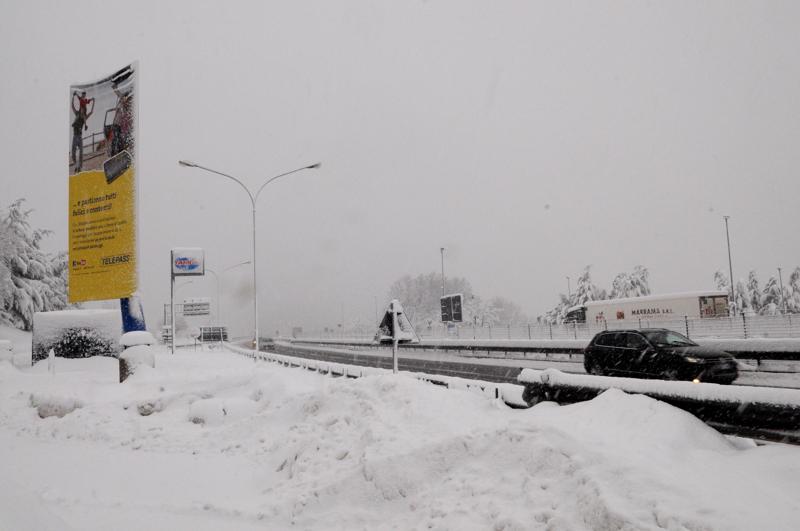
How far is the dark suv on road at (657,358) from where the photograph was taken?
12.9 m

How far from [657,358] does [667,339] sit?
2.68ft

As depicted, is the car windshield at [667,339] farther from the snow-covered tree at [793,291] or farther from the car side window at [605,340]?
the snow-covered tree at [793,291]

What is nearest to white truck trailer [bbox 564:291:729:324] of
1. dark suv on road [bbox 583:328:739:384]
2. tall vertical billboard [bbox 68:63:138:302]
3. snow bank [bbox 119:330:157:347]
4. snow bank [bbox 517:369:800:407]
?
dark suv on road [bbox 583:328:739:384]

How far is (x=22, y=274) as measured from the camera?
163 feet

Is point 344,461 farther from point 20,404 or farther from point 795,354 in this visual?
point 795,354

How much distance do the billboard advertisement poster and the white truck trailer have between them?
110 ft

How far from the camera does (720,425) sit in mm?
5633

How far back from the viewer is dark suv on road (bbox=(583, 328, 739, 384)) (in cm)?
1288

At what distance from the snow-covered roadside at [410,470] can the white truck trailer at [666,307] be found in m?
32.4

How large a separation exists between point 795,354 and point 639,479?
55.3 ft

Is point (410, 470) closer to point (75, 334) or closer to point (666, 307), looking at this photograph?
point (75, 334)

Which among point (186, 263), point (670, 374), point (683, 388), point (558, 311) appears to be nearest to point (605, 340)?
point (670, 374)

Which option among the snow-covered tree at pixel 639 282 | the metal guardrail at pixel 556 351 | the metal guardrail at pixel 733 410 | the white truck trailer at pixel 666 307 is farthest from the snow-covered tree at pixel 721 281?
the metal guardrail at pixel 733 410

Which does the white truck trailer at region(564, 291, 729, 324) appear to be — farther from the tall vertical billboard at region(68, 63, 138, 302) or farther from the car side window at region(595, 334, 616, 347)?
the tall vertical billboard at region(68, 63, 138, 302)
